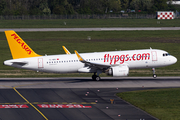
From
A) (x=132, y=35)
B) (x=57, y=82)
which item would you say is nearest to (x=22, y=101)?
(x=57, y=82)

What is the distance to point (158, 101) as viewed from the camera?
120 feet

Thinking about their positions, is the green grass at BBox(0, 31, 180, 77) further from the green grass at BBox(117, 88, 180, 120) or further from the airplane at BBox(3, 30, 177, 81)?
the green grass at BBox(117, 88, 180, 120)

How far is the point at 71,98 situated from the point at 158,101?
9.89m

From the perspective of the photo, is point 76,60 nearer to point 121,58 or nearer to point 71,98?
point 121,58

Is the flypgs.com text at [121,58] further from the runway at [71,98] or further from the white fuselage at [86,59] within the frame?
the runway at [71,98]

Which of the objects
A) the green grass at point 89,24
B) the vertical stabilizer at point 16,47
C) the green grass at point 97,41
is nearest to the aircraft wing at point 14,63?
the vertical stabilizer at point 16,47

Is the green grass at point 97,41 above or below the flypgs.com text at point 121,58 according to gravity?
below

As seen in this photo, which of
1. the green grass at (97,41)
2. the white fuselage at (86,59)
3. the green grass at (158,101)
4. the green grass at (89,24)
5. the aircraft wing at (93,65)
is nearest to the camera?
the green grass at (158,101)

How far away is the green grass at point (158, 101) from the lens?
105 feet

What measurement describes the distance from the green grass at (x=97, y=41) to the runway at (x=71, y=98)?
56.0 ft

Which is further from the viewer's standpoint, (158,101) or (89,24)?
(89,24)

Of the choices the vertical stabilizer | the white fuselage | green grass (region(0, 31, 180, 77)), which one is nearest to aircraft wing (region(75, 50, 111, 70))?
the white fuselage

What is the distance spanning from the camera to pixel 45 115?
31297 millimetres

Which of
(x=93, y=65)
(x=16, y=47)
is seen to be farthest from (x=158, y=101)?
(x=16, y=47)
